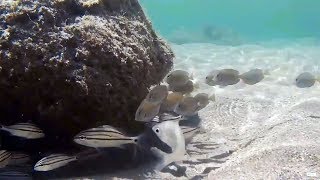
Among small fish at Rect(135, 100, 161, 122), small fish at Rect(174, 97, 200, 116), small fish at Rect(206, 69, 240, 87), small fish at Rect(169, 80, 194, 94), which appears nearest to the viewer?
small fish at Rect(135, 100, 161, 122)

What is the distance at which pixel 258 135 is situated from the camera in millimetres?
5574

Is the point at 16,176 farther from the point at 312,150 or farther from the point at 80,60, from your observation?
the point at 312,150

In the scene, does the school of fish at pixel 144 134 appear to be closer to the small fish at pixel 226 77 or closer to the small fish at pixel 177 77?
the small fish at pixel 177 77

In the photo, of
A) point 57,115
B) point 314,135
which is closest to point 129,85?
point 57,115

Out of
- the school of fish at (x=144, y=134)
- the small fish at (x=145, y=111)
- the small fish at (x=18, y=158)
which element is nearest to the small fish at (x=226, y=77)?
the school of fish at (x=144, y=134)

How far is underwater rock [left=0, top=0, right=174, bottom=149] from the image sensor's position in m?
4.07

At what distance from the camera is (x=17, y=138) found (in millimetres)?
4465

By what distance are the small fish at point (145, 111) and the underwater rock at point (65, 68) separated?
1.09ft

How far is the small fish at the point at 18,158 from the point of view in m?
4.02

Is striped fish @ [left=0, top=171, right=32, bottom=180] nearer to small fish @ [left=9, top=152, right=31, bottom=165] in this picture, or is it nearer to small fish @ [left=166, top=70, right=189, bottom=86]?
small fish @ [left=9, top=152, right=31, bottom=165]

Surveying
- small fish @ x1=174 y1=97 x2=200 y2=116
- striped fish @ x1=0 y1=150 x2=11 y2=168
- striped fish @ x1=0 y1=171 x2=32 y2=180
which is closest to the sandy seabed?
small fish @ x1=174 y1=97 x2=200 y2=116

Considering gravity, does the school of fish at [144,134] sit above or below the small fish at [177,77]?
below

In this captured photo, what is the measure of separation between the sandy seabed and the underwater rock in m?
0.96

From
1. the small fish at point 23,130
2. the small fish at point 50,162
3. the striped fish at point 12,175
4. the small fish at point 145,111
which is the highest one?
the small fish at point 145,111
